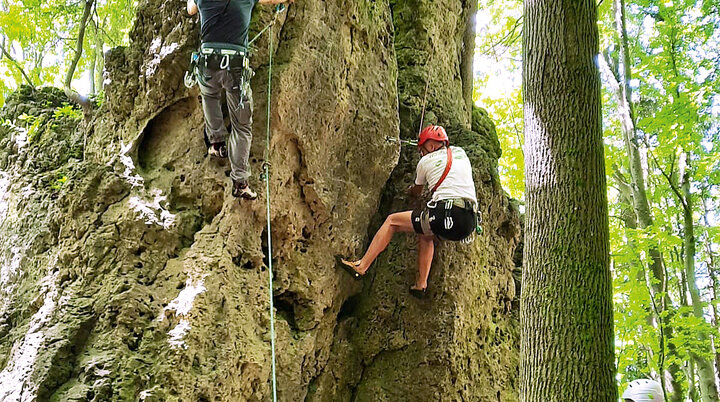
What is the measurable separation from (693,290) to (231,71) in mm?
11476

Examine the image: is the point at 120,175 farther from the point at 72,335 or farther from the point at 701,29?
the point at 701,29

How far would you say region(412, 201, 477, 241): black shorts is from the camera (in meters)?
5.43

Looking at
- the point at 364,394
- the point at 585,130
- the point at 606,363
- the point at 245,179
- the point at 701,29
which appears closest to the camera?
the point at 606,363

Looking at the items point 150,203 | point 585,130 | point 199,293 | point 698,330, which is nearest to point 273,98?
point 150,203

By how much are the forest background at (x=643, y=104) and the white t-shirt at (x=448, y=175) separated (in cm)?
429

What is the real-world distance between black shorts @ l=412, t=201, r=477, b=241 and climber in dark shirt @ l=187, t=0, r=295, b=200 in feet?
5.95

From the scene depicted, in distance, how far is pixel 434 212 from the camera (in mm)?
5508

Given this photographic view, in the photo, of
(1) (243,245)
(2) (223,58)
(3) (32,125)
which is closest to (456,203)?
(1) (243,245)

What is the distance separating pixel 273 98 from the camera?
5.09 metres

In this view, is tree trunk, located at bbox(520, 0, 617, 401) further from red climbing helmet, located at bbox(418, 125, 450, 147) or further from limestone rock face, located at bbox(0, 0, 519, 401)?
limestone rock face, located at bbox(0, 0, 519, 401)

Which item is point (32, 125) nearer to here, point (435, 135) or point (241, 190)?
point (241, 190)

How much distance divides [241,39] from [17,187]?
129 inches

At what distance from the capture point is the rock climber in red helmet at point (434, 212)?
5.46m

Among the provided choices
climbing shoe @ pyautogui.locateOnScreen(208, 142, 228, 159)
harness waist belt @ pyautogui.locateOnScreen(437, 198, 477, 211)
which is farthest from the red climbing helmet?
climbing shoe @ pyautogui.locateOnScreen(208, 142, 228, 159)
